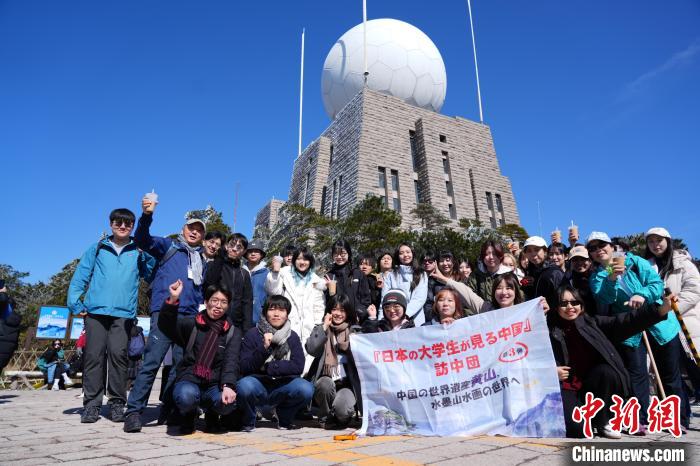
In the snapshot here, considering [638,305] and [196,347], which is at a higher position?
[638,305]

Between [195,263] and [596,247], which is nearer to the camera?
[596,247]

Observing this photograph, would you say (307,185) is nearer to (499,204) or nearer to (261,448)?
(499,204)

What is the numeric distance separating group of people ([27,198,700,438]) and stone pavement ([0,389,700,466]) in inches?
11.8

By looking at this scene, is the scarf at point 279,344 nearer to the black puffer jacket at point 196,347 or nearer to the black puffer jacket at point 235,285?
the black puffer jacket at point 196,347

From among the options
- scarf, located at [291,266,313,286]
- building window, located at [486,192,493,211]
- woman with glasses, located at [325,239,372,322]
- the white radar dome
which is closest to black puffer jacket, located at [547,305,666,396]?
woman with glasses, located at [325,239,372,322]

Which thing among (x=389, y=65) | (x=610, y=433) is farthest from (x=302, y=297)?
(x=389, y=65)

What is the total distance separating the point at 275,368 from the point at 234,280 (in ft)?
4.03

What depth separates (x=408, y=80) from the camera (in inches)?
1083

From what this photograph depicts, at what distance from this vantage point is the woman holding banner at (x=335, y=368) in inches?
159

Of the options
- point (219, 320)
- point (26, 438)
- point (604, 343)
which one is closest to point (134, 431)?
point (26, 438)

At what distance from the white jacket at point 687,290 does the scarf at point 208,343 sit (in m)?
4.38

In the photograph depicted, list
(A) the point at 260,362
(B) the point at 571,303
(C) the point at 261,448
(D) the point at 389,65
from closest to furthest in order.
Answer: (C) the point at 261,448, (B) the point at 571,303, (A) the point at 260,362, (D) the point at 389,65

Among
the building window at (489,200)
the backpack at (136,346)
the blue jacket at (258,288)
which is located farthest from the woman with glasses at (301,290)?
the building window at (489,200)

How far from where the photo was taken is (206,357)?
3703 mm
